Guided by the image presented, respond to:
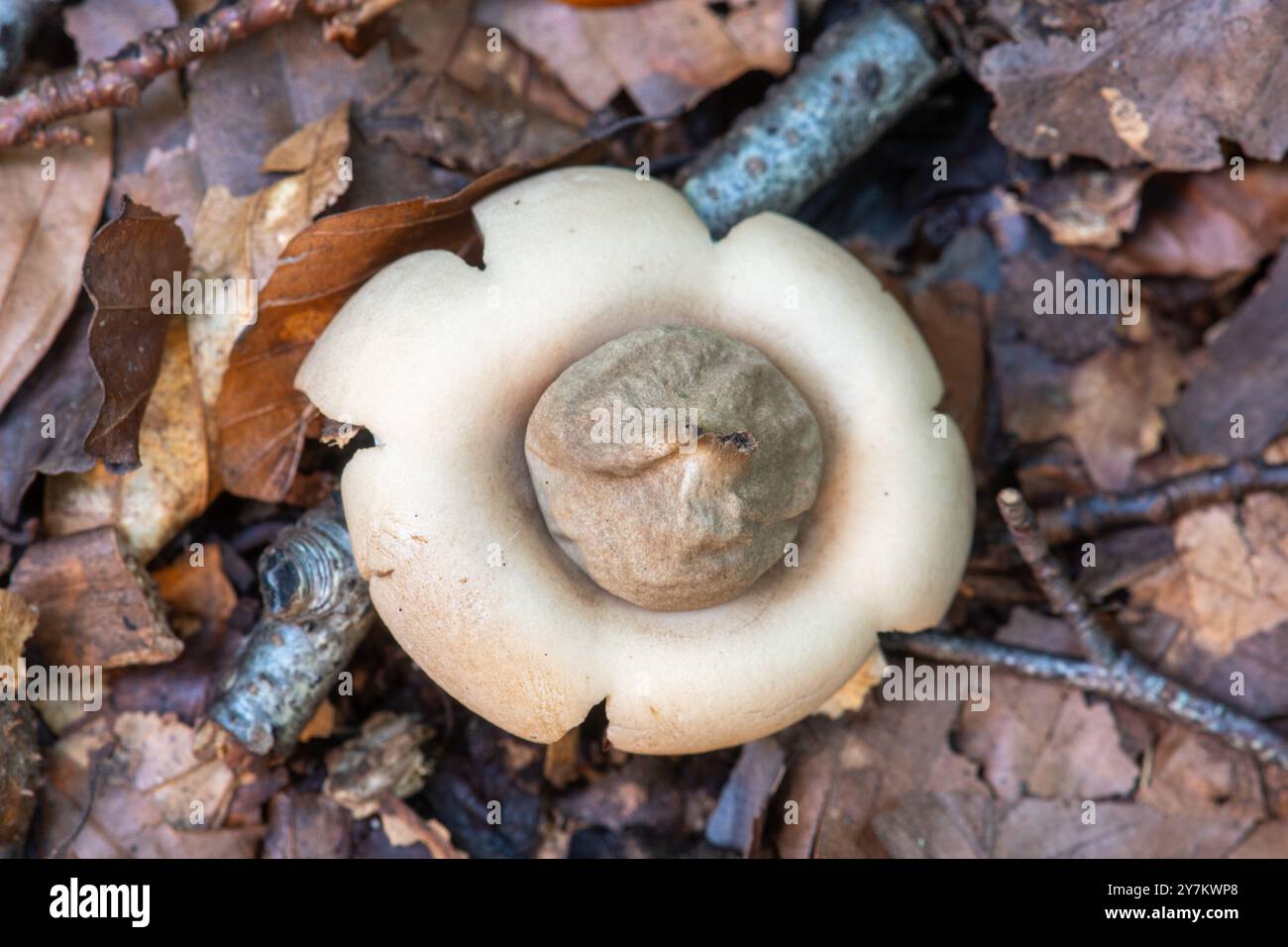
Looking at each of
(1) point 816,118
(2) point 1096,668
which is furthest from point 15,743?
(2) point 1096,668

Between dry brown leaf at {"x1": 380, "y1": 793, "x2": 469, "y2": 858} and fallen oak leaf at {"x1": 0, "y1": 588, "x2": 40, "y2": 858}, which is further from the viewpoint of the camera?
dry brown leaf at {"x1": 380, "y1": 793, "x2": 469, "y2": 858}

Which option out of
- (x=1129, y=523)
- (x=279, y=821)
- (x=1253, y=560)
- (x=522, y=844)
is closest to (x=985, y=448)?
(x=1129, y=523)

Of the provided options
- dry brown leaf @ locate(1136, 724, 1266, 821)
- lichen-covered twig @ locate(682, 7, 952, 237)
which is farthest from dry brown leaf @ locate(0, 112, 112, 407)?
dry brown leaf @ locate(1136, 724, 1266, 821)

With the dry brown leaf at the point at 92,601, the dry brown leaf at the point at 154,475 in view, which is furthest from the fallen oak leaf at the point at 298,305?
the dry brown leaf at the point at 92,601

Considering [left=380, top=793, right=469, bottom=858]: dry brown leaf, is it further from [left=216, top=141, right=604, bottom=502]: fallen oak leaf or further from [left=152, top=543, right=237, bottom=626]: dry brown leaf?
[left=216, top=141, right=604, bottom=502]: fallen oak leaf

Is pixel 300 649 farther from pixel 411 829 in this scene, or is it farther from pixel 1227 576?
pixel 1227 576
